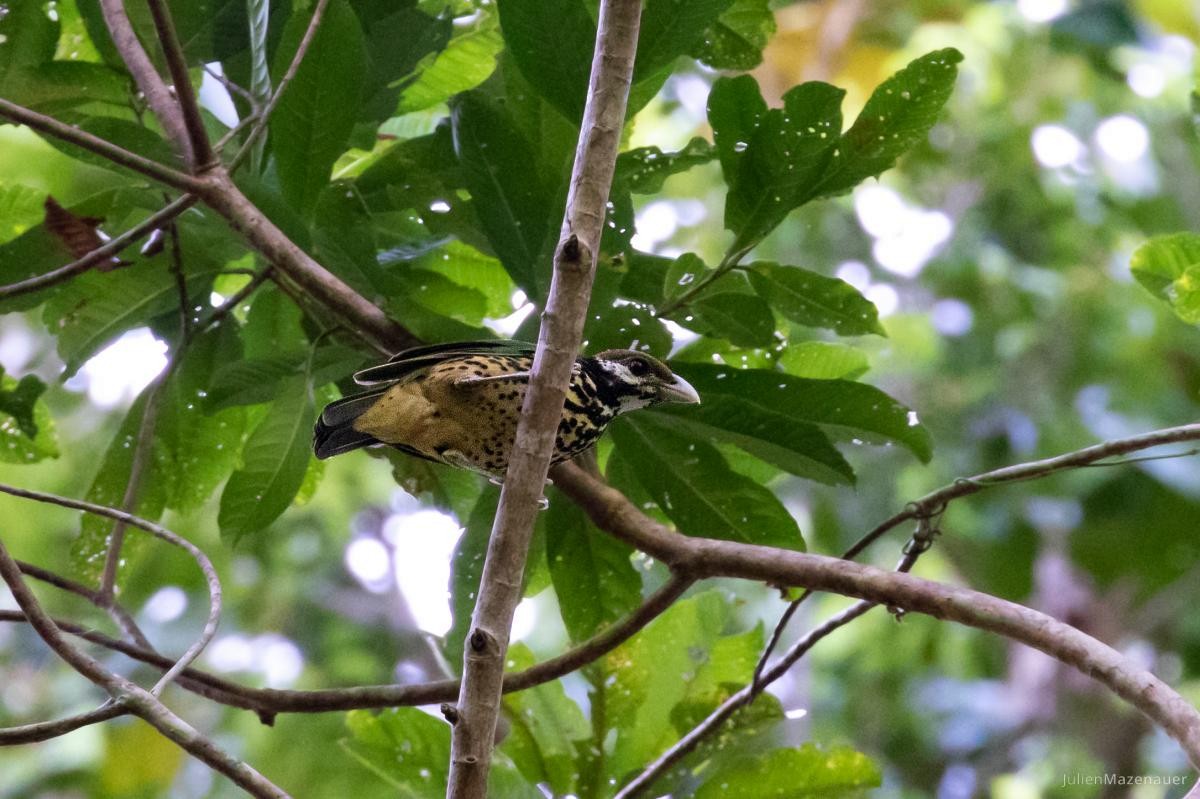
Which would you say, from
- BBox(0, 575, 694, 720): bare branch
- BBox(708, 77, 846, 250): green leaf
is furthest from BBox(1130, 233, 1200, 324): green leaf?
BBox(0, 575, 694, 720): bare branch

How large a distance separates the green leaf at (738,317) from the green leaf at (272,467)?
878mm

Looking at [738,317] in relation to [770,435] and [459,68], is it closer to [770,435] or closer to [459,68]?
[770,435]

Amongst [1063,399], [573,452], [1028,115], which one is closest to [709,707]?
[573,452]

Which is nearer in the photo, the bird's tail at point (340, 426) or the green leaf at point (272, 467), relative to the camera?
the bird's tail at point (340, 426)

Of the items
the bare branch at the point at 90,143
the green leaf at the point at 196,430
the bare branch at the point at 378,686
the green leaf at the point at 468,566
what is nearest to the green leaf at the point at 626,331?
the green leaf at the point at 468,566

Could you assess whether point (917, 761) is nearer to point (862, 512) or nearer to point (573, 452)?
point (862, 512)

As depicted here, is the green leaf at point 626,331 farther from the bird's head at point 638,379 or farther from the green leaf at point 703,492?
the green leaf at point 703,492

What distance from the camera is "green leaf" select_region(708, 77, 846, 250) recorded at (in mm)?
2385

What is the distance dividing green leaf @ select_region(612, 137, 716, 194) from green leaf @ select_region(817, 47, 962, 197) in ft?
1.06

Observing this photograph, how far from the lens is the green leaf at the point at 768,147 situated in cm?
238

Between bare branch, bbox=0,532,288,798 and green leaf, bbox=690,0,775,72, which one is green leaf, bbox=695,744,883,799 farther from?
green leaf, bbox=690,0,775,72

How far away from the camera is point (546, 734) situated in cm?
277

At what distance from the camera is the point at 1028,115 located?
27.1 feet

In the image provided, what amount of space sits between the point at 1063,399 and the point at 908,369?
4.07ft
